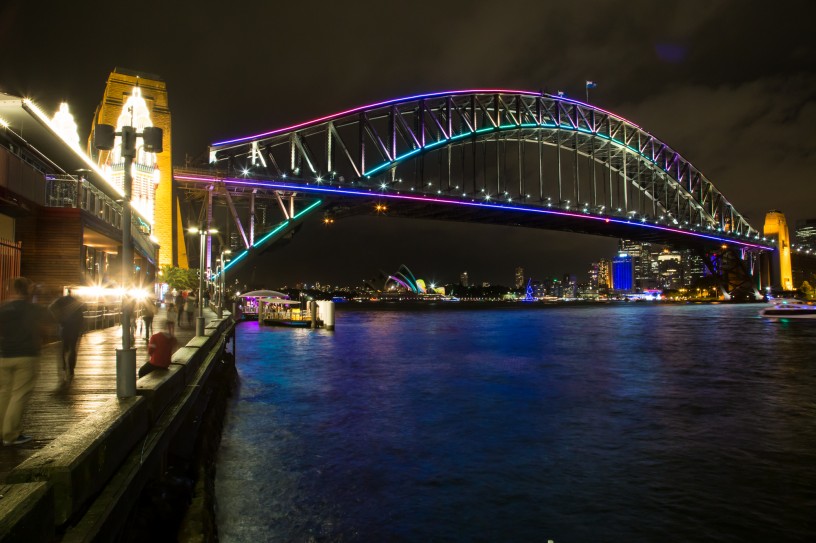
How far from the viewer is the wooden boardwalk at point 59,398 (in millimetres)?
5496

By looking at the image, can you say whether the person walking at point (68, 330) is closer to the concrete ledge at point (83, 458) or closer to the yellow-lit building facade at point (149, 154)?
the concrete ledge at point (83, 458)

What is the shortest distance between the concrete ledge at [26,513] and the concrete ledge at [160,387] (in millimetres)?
3299

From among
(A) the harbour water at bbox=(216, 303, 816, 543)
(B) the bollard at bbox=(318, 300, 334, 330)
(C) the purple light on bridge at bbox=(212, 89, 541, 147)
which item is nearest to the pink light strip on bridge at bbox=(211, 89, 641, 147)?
(C) the purple light on bridge at bbox=(212, 89, 541, 147)

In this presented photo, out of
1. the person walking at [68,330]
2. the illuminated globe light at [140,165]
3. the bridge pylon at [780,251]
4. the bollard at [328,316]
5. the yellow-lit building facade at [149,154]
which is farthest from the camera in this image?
the bridge pylon at [780,251]

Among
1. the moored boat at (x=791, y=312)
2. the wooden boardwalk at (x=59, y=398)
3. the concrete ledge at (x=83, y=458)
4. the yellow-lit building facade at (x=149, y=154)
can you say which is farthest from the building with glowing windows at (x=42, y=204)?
the moored boat at (x=791, y=312)

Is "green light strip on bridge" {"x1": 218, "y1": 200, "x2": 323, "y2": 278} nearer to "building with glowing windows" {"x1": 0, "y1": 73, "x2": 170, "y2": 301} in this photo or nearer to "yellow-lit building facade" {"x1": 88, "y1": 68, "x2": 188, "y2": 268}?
"yellow-lit building facade" {"x1": 88, "y1": 68, "x2": 188, "y2": 268}

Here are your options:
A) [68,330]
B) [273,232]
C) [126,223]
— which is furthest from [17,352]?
[273,232]

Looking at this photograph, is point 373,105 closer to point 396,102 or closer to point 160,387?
point 396,102

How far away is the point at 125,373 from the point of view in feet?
20.2

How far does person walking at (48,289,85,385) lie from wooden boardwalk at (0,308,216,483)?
0.50 feet

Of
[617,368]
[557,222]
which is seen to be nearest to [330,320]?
[617,368]

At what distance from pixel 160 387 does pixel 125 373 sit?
3.81ft

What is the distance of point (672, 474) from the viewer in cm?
930

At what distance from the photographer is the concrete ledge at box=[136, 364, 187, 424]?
22.0 feet
